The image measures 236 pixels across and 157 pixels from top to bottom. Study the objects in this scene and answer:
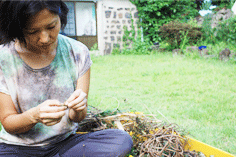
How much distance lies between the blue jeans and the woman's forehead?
0.83 metres

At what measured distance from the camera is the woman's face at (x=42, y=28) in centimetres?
122

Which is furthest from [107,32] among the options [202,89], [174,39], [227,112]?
[227,112]

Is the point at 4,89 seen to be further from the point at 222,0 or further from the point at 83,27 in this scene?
the point at 222,0

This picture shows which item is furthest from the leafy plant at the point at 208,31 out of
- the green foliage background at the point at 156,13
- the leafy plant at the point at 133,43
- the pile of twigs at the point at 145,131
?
the pile of twigs at the point at 145,131

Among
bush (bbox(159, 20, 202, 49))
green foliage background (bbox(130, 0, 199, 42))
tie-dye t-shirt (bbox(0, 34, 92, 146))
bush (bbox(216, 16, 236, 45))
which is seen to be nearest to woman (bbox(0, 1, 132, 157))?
tie-dye t-shirt (bbox(0, 34, 92, 146))

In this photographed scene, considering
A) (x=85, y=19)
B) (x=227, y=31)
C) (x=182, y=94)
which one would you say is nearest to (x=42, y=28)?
(x=182, y=94)

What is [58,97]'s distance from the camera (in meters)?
1.63

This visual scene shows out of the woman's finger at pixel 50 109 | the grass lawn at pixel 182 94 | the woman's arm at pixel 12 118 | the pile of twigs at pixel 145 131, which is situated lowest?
the grass lawn at pixel 182 94

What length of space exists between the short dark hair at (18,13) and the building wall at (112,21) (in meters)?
8.90

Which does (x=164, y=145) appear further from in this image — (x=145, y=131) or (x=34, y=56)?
(x=34, y=56)

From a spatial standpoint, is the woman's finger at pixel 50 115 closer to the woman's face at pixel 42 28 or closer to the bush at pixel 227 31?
the woman's face at pixel 42 28

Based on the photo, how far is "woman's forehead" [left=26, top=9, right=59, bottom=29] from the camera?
3.97 ft

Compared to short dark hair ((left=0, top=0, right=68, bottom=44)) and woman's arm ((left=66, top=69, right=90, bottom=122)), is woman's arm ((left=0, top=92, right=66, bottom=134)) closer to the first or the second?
woman's arm ((left=66, top=69, right=90, bottom=122))

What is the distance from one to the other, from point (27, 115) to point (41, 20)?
21.9 inches
